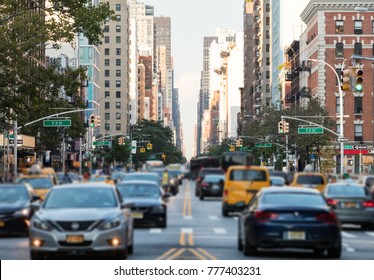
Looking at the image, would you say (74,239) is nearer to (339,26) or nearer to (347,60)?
(347,60)

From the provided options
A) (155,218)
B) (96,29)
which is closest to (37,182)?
(155,218)

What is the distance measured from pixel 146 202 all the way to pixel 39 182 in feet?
23.6

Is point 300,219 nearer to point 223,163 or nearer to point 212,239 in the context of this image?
point 212,239

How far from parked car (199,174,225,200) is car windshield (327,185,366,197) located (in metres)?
20.7

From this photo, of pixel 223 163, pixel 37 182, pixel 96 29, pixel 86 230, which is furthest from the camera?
pixel 223 163

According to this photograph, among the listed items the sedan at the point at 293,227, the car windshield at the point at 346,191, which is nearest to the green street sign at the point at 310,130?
the car windshield at the point at 346,191

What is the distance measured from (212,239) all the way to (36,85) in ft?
117

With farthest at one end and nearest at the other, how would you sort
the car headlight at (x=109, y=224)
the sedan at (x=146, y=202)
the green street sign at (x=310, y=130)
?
1. the green street sign at (x=310, y=130)
2. the sedan at (x=146, y=202)
3. the car headlight at (x=109, y=224)

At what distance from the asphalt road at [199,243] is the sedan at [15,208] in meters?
0.40

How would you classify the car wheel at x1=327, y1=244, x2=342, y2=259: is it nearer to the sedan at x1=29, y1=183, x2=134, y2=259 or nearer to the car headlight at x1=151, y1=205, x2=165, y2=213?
the sedan at x1=29, y1=183, x2=134, y2=259

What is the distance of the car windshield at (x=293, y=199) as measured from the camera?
21859mm

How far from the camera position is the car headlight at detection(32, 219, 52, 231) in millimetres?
20392

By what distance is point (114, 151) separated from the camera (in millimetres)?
173125

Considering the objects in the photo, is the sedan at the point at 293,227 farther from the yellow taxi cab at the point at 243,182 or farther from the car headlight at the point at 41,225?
the yellow taxi cab at the point at 243,182
